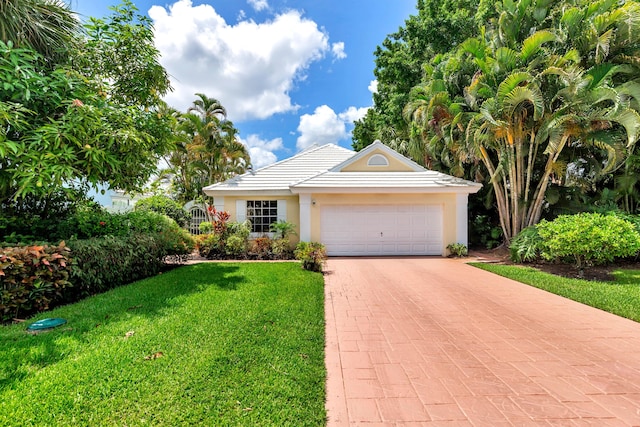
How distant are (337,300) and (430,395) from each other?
328 centimetres

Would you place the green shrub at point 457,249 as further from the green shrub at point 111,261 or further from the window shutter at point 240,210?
the green shrub at point 111,261

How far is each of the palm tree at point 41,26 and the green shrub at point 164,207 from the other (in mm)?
7609

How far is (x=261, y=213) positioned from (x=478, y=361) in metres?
10.4

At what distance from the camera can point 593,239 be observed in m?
7.55

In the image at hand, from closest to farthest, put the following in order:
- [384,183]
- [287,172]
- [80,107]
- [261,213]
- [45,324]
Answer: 1. [45,324]
2. [80,107]
3. [384,183]
4. [261,213]
5. [287,172]

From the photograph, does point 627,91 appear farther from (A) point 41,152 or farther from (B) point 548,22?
(A) point 41,152

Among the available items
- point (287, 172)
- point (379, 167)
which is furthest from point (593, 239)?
point (287, 172)

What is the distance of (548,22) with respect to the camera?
1081 centimetres

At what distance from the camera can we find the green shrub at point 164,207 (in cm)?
1336

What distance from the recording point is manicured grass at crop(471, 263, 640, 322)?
5605mm

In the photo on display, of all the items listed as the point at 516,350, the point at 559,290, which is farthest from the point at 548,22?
the point at 516,350

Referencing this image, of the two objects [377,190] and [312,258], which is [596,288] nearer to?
[377,190]

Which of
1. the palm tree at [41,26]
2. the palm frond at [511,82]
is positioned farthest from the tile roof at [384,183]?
the palm tree at [41,26]

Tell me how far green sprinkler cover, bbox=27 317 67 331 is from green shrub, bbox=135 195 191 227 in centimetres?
930
